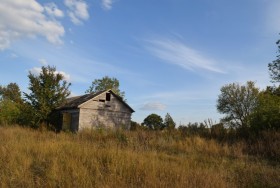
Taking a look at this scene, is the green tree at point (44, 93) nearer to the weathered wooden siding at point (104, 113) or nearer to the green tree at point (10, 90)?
the weathered wooden siding at point (104, 113)

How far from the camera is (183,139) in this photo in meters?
17.3

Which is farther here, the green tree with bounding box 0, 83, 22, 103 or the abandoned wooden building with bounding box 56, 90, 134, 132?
the green tree with bounding box 0, 83, 22, 103

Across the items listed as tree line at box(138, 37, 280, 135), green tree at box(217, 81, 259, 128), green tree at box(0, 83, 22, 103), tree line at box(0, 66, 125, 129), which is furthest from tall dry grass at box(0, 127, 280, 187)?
green tree at box(0, 83, 22, 103)

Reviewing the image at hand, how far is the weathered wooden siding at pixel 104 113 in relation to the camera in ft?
115

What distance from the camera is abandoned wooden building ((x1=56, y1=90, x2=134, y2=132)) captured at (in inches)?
1368

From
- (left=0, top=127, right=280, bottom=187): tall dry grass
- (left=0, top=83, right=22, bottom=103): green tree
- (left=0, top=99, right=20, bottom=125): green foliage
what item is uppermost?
(left=0, top=83, right=22, bottom=103): green tree

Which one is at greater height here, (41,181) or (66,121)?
(66,121)

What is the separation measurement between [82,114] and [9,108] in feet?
28.6

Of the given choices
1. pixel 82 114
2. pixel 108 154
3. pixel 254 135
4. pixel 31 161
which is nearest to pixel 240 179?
pixel 108 154

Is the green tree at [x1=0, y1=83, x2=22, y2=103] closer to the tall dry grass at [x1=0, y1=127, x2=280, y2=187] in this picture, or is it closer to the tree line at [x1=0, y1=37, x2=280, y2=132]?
the tree line at [x1=0, y1=37, x2=280, y2=132]

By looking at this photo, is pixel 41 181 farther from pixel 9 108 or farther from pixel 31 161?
pixel 9 108

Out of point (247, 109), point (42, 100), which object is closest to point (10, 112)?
point (42, 100)

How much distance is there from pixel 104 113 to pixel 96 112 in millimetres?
1160

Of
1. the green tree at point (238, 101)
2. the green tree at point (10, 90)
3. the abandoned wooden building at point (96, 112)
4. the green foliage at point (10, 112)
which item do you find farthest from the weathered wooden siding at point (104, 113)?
the green tree at point (10, 90)
